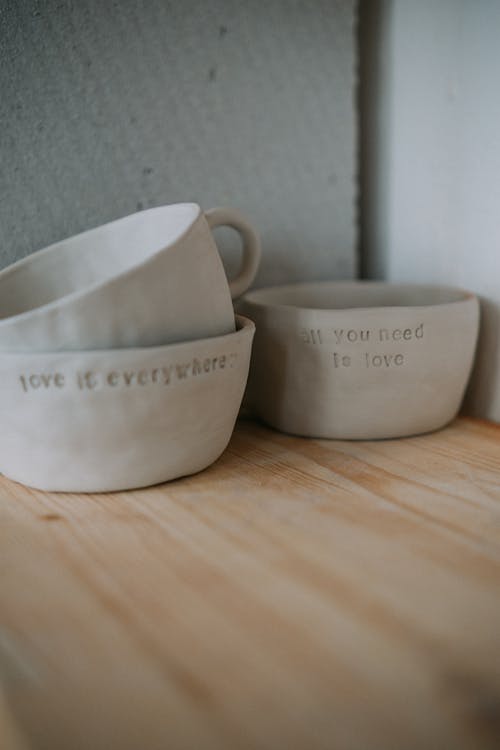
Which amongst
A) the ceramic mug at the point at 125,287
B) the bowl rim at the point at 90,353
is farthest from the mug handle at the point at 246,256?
the bowl rim at the point at 90,353

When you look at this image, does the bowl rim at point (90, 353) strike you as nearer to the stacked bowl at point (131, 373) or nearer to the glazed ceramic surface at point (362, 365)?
the stacked bowl at point (131, 373)

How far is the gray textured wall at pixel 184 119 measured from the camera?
0.59m

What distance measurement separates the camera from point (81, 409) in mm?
457

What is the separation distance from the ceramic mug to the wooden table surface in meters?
0.12

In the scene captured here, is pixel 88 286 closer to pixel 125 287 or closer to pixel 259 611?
pixel 125 287

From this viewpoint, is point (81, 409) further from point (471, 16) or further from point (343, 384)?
point (471, 16)

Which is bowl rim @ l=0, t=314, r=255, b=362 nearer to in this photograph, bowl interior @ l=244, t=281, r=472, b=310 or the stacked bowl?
the stacked bowl

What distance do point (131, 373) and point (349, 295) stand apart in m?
0.33

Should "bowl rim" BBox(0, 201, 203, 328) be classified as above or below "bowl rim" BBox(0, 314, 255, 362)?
above

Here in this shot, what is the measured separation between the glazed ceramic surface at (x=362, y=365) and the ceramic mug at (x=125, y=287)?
0.08 meters

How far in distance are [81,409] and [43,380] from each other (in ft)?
0.10

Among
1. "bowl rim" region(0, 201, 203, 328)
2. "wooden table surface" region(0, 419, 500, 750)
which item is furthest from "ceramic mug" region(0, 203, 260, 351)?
"wooden table surface" region(0, 419, 500, 750)

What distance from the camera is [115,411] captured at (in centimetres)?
46

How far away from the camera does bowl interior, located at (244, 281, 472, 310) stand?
68 centimetres
